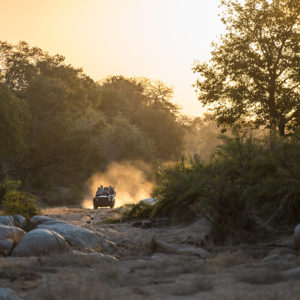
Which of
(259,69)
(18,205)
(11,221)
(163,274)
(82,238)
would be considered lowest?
(163,274)

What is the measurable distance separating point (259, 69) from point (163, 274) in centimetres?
1890

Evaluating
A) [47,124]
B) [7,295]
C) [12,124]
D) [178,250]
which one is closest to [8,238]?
[178,250]

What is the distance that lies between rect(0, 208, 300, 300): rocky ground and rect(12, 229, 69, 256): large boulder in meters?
0.54

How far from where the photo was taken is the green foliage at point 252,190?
1011 centimetres

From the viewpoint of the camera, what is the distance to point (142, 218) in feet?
51.3

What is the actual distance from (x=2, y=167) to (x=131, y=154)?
1924cm

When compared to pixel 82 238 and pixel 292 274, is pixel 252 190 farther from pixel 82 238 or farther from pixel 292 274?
pixel 292 274

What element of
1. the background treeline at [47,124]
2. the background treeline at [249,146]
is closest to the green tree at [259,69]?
the background treeline at [249,146]

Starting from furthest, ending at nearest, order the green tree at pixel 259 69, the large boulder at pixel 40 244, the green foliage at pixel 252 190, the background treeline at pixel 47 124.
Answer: the background treeline at pixel 47 124 → the green tree at pixel 259 69 → the green foliage at pixel 252 190 → the large boulder at pixel 40 244

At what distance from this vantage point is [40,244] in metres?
9.34

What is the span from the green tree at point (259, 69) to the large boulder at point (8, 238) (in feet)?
51.2

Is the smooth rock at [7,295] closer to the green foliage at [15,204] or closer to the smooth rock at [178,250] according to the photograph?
the smooth rock at [178,250]

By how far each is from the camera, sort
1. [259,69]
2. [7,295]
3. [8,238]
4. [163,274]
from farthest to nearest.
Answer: [259,69] < [8,238] < [163,274] < [7,295]

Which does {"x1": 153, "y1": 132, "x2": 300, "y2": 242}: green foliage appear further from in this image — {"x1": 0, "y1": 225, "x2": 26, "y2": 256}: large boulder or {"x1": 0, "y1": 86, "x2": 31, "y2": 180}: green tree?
{"x1": 0, "y1": 86, "x2": 31, "y2": 180}: green tree
